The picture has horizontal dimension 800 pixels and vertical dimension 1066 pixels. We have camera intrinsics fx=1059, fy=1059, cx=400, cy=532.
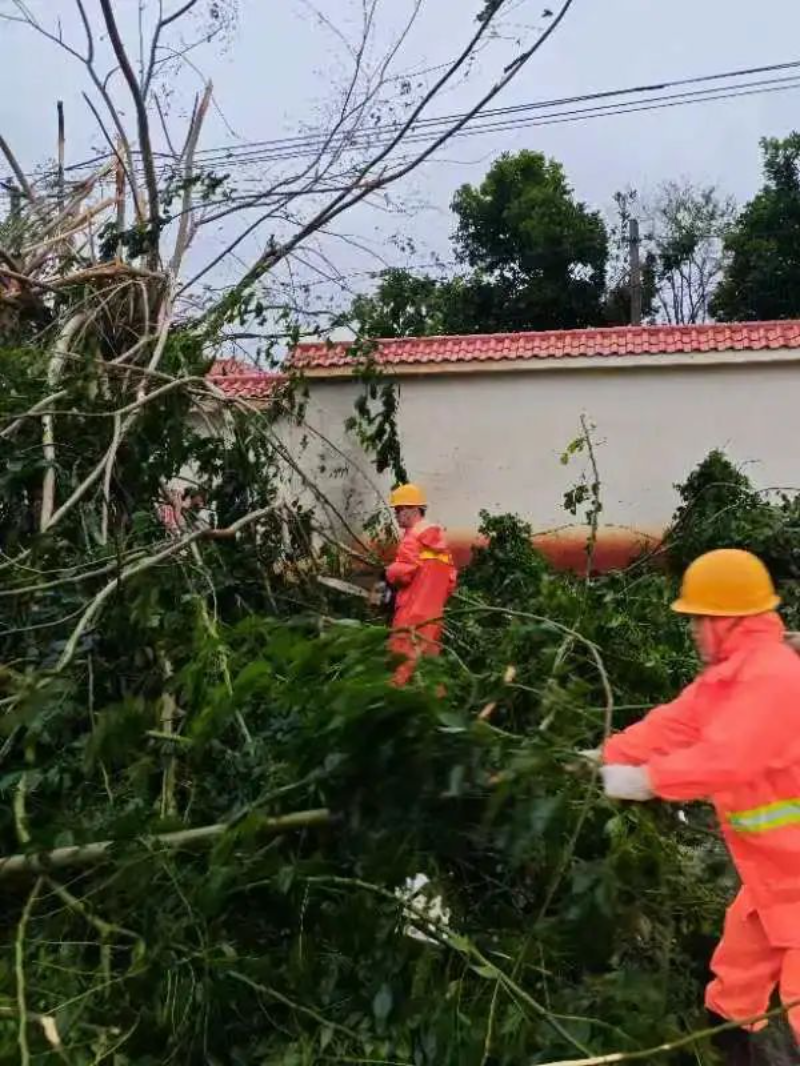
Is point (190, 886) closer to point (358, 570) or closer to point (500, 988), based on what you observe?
point (500, 988)

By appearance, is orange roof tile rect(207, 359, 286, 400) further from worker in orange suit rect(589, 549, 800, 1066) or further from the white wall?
worker in orange suit rect(589, 549, 800, 1066)

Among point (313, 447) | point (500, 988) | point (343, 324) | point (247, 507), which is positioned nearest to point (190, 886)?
point (500, 988)

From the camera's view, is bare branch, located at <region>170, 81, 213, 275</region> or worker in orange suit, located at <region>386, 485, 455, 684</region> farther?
bare branch, located at <region>170, 81, 213, 275</region>

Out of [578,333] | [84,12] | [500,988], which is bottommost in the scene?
[500,988]

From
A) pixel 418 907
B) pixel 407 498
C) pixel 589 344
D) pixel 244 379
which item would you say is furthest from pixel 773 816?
pixel 589 344

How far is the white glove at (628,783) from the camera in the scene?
206 centimetres

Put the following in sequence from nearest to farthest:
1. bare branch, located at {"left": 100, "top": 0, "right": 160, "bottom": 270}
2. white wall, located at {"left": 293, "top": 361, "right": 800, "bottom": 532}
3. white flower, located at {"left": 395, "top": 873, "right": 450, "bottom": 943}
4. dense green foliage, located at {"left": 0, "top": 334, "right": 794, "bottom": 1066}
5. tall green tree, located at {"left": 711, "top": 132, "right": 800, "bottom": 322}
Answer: dense green foliage, located at {"left": 0, "top": 334, "right": 794, "bottom": 1066}
white flower, located at {"left": 395, "top": 873, "right": 450, "bottom": 943}
bare branch, located at {"left": 100, "top": 0, "right": 160, "bottom": 270}
white wall, located at {"left": 293, "top": 361, "right": 800, "bottom": 532}
tall green tree, located at {"left": 711, "top": 132, "right": 800, "bottom": 322}

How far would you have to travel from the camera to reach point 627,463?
384 inches

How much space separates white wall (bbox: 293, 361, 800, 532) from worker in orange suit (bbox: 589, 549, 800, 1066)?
7.15 m

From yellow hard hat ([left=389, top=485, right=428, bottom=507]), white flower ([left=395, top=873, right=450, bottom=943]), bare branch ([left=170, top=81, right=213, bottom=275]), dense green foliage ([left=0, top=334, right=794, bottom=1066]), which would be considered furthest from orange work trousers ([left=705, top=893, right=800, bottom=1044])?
bare branch ([left=170, top=81, right=213, bottom=275])

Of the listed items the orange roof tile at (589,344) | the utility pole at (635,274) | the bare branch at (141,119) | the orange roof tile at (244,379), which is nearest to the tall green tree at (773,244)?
the utility pole at (635,274)

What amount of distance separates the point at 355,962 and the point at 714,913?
1.09 meters

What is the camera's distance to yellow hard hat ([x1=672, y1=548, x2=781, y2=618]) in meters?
2.14

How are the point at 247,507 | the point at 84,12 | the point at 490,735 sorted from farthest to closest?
the point at 84,12 → the point at 247,507 → the point at 490,735
